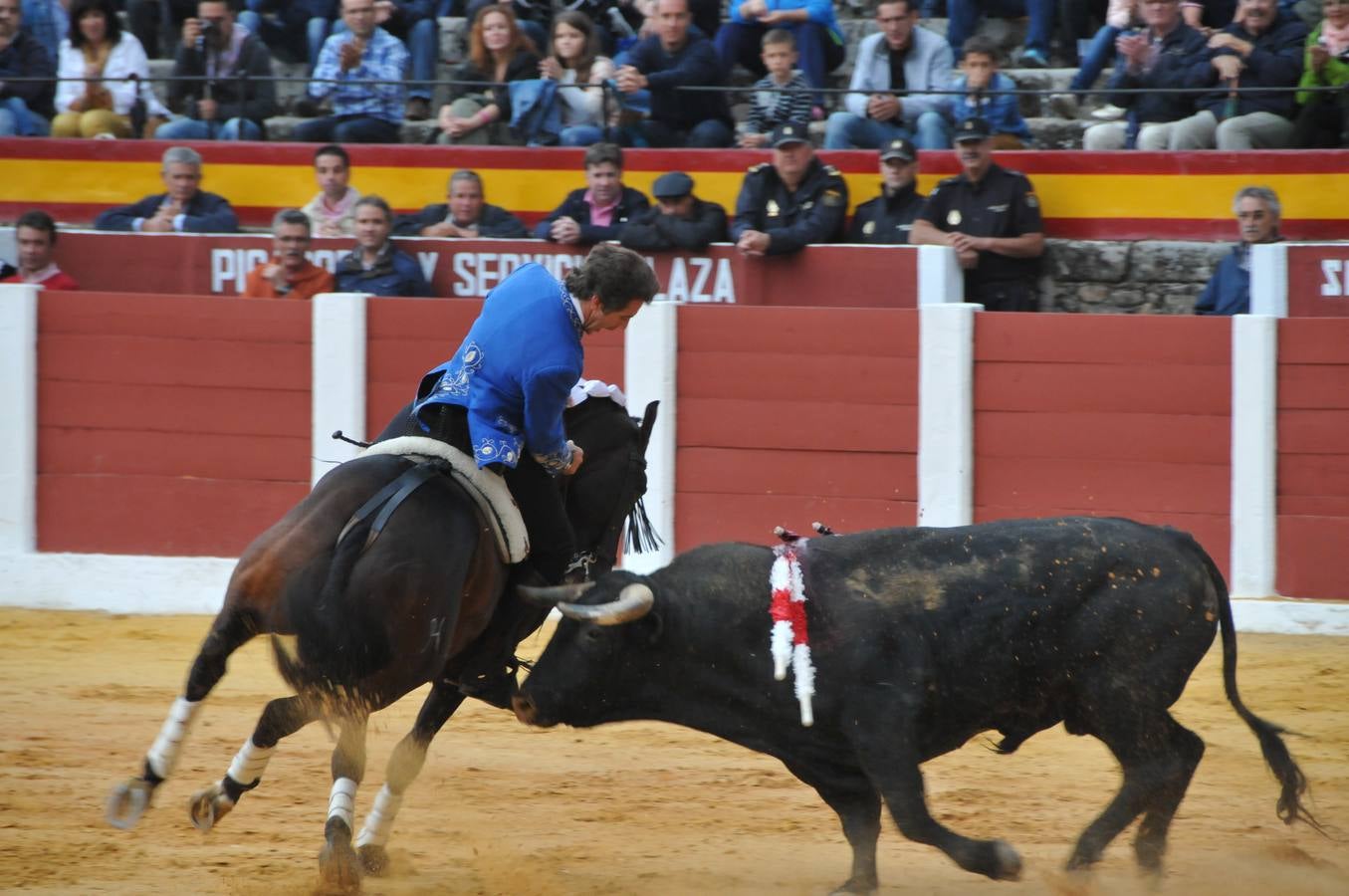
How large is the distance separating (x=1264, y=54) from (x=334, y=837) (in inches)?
257

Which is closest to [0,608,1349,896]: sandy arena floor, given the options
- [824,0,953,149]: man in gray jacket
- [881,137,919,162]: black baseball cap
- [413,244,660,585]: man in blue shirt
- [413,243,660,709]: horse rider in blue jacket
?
[413,243,660,709]: horse rider in blue jacket

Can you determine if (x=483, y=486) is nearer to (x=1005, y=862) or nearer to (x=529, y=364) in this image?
(x=529, y=364)

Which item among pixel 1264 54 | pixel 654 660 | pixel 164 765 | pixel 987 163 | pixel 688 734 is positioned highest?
pixel 1264 54

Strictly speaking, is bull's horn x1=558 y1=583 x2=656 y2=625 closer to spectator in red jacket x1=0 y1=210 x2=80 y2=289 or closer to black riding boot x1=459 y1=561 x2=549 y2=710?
black riding boot x1=459 y1=561 x2=549 y2=710

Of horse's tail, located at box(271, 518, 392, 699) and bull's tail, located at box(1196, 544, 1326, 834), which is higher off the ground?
horse's tail, located at box(271, 518, 392, 699)

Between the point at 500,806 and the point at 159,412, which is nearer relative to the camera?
the point at 500,806

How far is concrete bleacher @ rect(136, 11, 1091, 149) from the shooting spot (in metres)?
9.73

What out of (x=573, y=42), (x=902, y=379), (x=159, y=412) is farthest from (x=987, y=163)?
(x=159, y=412)

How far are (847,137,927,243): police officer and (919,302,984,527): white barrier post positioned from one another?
32.3 inches

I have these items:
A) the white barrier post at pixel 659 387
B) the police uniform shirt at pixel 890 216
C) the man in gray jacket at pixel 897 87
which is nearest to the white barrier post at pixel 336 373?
the white barrier post at pixel 659 387

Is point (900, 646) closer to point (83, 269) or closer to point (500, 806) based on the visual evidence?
point (500, 806)

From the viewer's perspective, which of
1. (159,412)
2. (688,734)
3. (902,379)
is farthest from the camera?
(159,412)

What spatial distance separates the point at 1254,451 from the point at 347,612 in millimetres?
4796

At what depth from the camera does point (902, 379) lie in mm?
7879
